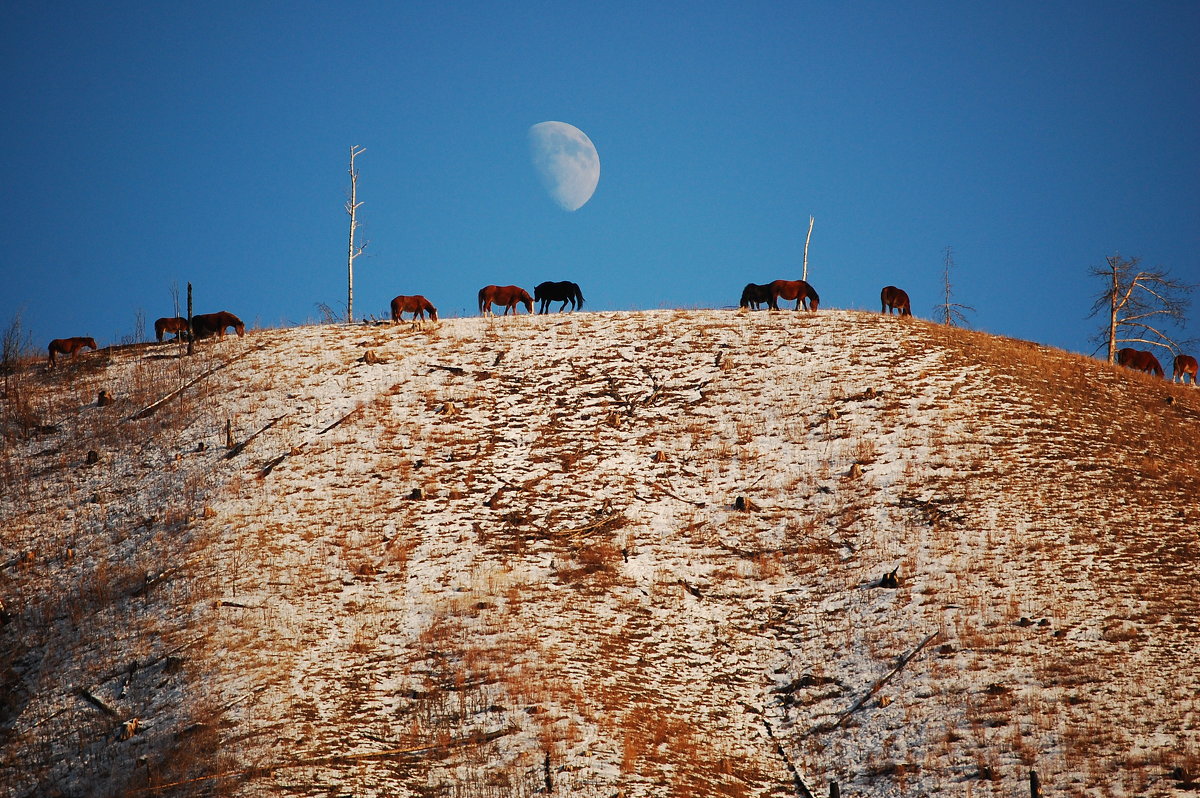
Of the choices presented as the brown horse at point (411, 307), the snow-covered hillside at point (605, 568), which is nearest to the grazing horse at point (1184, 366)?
the snow-covered hillside at point (605, 568)

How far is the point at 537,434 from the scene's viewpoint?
969 inches

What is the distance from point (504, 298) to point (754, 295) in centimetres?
921

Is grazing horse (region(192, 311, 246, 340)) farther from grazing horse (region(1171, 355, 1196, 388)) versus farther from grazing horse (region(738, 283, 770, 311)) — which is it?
grazing horse (region(1171, 355, 1196, 388))

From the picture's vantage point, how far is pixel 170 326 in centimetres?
3075

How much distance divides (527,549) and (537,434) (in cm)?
480

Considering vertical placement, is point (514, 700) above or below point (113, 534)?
below

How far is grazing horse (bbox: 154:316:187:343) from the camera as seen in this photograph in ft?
101

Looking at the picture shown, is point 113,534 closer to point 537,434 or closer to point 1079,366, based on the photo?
point 537,434

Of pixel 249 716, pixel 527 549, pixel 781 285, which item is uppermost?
pixel 781 285

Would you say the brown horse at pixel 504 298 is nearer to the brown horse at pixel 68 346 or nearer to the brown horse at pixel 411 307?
the brown horse at pixel 411 307

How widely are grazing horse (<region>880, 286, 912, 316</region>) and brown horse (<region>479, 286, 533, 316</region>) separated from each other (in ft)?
41.6

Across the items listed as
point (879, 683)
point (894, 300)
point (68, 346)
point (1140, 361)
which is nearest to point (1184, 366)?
point (1140, 361)

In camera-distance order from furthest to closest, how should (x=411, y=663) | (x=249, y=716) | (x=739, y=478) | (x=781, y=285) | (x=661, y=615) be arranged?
1. (x=781, y=285)
2. (x=739, y=478)
3. (x=661, y=615)
4. (x=411, y=663)
5. (x=249, y=716)

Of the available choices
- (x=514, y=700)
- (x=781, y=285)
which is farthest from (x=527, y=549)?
(x=781, y=285)
